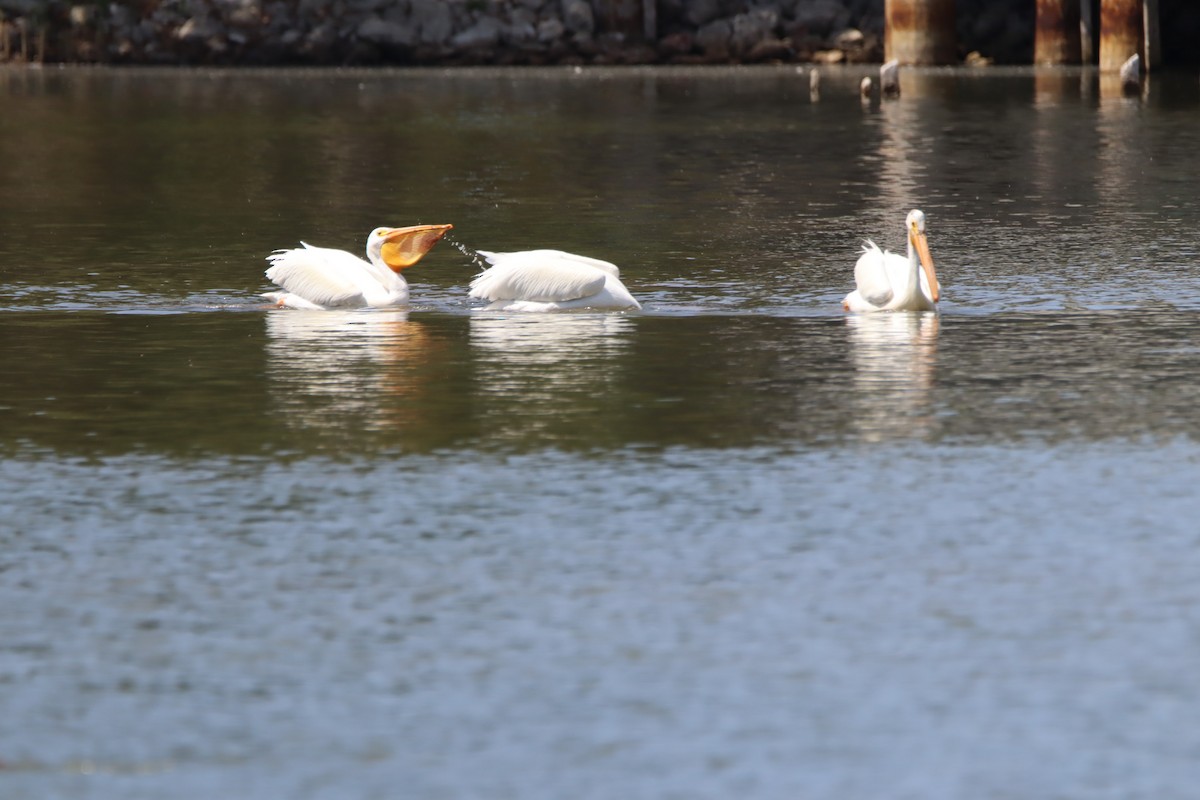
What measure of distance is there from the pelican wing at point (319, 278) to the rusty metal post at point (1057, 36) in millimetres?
40310

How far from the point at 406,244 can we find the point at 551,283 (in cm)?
148

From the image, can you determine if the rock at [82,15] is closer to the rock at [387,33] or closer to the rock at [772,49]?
the rock at [387,33]

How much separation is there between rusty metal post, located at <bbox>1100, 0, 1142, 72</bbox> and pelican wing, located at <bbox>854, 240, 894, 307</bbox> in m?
34.3

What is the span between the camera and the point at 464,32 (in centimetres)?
6319

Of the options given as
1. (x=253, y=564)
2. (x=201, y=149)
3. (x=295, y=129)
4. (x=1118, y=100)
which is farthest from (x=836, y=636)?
(x=1118, y=100)

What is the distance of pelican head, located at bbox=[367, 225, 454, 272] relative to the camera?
15477 millimetres

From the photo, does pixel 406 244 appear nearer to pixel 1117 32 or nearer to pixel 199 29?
pixel 1117 32

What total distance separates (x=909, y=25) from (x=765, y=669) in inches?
1905

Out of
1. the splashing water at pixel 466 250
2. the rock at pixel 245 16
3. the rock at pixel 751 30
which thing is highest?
the rock at pixel 245 16

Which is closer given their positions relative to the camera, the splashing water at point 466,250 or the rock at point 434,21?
the splashing water at point 466,250

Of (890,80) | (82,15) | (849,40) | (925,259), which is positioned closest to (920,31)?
(849,40)

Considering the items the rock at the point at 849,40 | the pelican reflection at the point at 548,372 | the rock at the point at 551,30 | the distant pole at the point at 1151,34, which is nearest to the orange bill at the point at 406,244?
the pelican reflection at the point at 548,372

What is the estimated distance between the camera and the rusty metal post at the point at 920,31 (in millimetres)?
53656

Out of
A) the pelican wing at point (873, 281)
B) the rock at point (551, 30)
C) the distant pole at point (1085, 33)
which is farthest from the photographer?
the rock at point (551, 30)
